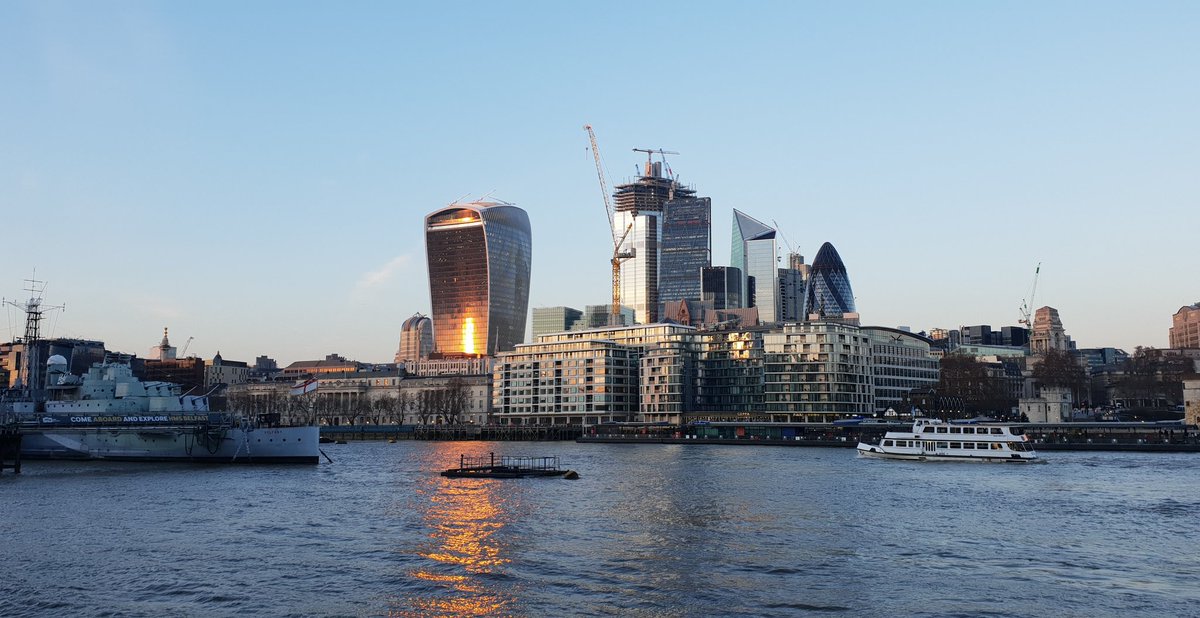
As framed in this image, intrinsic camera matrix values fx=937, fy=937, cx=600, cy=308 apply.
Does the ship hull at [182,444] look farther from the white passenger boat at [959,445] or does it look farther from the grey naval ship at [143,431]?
the white passenger boat at [959,445]

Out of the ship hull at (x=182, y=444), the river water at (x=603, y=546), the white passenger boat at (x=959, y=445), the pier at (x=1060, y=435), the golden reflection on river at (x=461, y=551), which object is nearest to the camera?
the golden reflection on river at (x=461, y=551)

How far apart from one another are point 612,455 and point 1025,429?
76790 millimetres

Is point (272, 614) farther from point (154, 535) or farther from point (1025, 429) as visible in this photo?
point (1025, 429)

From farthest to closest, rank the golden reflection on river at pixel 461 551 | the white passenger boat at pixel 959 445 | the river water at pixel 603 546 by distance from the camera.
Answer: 1. the white passenger boat at pixel 959 445
2. the river water at pixel 603 546
3. the golden reflection on river at pixel 461 551

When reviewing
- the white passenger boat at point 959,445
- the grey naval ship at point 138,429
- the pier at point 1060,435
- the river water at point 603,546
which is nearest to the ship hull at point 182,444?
the grey naval ship at point 138,429

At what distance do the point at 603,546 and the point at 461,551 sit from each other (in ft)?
27.8

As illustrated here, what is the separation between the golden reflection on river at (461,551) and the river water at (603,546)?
0.20 meters

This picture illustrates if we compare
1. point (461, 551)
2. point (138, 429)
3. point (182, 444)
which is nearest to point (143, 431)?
point (138, 429)

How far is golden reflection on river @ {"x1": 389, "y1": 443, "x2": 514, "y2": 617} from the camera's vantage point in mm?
41750

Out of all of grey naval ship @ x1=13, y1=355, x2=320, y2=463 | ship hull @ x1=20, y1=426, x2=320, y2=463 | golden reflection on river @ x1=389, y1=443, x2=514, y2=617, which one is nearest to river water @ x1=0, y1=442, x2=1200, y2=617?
golden reflection on river @ x1=389, y1=443, x2=514, y2=617

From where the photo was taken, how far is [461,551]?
55.1 meters

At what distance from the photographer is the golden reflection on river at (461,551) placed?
41750 mm

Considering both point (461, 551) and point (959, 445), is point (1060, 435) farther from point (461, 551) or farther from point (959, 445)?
point (461, 551)

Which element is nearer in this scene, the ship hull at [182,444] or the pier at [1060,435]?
the ship hull at [182,444]
